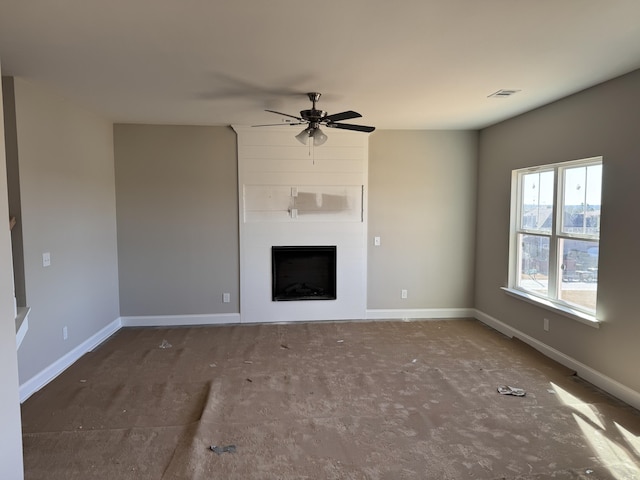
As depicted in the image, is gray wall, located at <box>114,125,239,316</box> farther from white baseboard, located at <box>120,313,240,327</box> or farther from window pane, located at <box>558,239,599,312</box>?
window pane, located at <box>558,239,599,312</box>

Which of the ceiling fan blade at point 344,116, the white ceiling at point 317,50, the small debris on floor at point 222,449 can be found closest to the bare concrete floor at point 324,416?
the small debris on floor at point 222,449

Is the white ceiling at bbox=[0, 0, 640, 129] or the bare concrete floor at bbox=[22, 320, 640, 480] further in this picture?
the bare concrete floor at bbox=[22, 320, 640, 480]

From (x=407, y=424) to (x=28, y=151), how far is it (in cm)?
371

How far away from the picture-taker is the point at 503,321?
4.63 metres

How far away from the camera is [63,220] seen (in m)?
3.58

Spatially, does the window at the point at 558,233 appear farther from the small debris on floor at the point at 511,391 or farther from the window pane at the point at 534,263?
the small debris on floor at the point at 511,391

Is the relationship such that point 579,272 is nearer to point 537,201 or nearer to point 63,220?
point 537,201

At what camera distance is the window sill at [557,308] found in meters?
3.25

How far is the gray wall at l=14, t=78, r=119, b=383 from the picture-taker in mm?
3088

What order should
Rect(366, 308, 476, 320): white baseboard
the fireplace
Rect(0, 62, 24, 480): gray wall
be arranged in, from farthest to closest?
Rect(366, 308, 476, 320): white baseboard → the fireplace → Rect(0, 62, 24, 480): gray wall

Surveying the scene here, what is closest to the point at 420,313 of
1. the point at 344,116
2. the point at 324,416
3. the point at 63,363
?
the point at 324,416

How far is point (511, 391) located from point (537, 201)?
84.7 inches

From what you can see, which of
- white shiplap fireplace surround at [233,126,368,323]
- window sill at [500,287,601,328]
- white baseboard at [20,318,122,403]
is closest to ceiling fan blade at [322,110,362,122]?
white shiplap fireplace surround at [233,126,368,323]

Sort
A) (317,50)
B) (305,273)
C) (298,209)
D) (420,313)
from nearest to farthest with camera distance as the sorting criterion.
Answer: (317,50) → (298,209) → (305,273) → (420,313)
